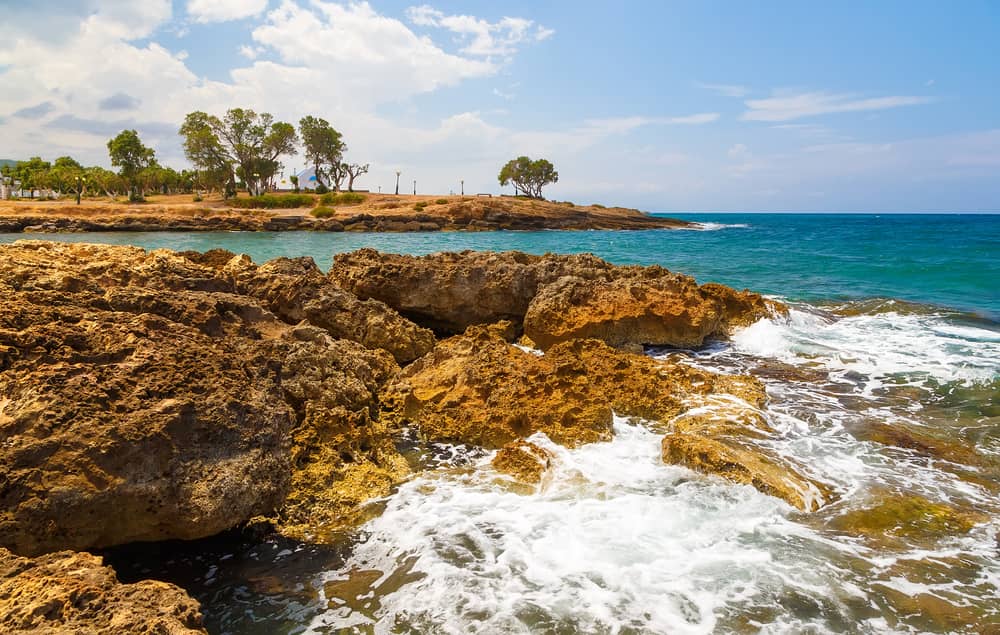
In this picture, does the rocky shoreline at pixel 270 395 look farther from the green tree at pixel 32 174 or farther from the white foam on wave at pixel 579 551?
the green tree at pixel 32 174

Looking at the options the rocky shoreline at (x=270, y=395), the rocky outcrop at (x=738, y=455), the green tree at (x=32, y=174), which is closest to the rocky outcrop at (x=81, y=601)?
the rocky shoreline at (x=270, y=395)

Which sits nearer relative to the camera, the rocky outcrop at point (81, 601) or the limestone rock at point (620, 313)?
the rocky outcrop at point (81, 601)

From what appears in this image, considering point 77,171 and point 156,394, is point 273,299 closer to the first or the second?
point 156,394

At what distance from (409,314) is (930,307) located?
14529 millimetres

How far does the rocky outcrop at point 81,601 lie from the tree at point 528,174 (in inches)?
3535

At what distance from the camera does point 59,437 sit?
3.59 m

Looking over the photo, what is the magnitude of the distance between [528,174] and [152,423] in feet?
295

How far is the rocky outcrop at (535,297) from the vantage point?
9867 millimetres

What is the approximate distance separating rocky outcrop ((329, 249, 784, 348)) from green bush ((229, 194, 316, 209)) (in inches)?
2079

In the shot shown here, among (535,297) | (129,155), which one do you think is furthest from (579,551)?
(129,155)

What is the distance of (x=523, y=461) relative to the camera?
223 inches

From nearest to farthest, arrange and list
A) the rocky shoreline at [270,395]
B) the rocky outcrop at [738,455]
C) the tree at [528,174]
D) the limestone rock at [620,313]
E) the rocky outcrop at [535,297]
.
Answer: the rocky shoreline at [270,395], the rocky outcrop at [738,455], the limestone rock at [620,313], the rocky outcrop at [535,297], the tree at [528,174]

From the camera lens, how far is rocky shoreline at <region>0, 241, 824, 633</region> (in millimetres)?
3543

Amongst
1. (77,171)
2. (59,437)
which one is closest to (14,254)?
(59,437)
